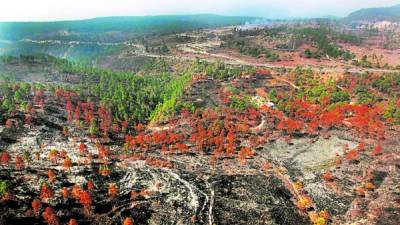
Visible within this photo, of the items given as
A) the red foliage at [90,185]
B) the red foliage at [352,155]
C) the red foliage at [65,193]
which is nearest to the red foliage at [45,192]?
the red foliage at [65,193]

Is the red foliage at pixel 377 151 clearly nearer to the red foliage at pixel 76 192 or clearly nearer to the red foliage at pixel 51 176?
the red foliage at pixel 76 192

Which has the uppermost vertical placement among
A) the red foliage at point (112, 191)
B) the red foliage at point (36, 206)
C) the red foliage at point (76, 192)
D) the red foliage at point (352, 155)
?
the red foliage at point (36, 206)

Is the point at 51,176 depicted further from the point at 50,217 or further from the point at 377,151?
the point at 377,151

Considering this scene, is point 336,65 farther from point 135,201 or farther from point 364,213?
point 135,201

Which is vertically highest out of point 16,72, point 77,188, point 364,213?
point 16,72

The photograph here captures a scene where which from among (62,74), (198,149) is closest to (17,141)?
(198,149)

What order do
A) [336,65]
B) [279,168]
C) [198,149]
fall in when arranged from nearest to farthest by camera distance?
[279,168] < [198,149] < [336,65]

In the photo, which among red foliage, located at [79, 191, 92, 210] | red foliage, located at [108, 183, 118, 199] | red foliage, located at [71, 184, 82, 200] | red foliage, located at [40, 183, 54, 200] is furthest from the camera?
red foliage, located at [108, 183, 118, 199]

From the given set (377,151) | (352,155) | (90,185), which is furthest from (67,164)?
(377,151)

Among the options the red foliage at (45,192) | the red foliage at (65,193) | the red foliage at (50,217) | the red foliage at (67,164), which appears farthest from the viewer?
the red foliage at (67,164)

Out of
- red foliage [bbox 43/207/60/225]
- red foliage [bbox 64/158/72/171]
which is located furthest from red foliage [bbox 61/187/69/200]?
red foliage [bbox 64/158/72/171]

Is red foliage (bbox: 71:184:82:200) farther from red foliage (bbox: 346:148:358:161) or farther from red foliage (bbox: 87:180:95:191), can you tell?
red foliage (bbox: 346:148:358:161)
